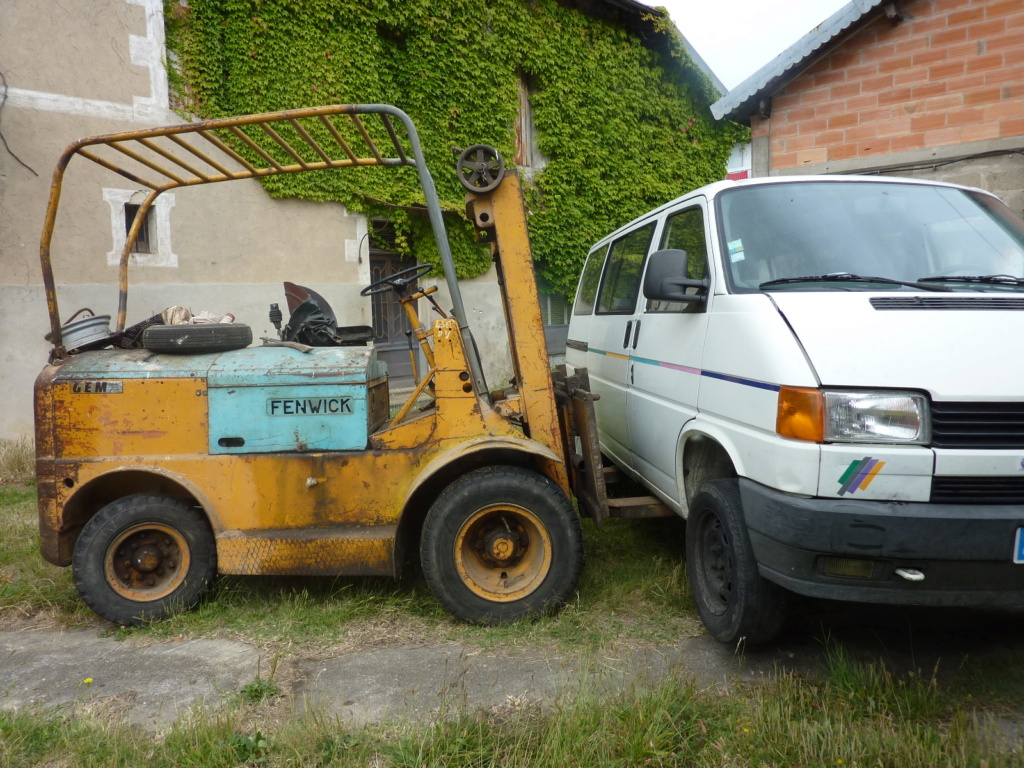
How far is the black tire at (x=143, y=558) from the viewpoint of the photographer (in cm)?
368

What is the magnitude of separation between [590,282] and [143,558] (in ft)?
13.1

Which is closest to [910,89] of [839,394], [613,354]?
[613,354]

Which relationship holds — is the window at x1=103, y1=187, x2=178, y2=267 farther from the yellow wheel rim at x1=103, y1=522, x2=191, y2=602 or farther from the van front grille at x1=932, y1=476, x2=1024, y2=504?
the van front grille at x1=932, y1=476, x2=1024, y2=504

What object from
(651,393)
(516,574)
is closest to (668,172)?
(651,393)

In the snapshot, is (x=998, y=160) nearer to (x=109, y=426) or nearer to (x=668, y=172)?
(x=668, y=172)

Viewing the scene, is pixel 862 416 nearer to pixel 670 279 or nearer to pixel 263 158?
pixel 670 279

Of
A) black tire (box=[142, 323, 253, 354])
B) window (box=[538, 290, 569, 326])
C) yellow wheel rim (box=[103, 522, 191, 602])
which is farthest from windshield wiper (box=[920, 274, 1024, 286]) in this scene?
window (box=[538, 290, 569, 326])

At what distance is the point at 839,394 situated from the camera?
97.1 inches

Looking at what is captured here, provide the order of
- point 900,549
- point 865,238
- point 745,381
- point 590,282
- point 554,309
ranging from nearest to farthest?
1. point 900,549
2. point 745,381
3. point 865,238
4. point 590,282
5. point 554,309

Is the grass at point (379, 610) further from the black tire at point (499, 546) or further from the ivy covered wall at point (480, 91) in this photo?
the ivy covered wall at point (480, 91)

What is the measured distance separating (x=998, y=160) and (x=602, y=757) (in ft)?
27.7

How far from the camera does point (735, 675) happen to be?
3021 mm

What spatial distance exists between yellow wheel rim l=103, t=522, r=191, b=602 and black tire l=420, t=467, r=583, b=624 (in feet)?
4.70

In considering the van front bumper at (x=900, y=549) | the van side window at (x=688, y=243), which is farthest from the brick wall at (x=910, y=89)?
the van front bumper at (x=900, y=549)
